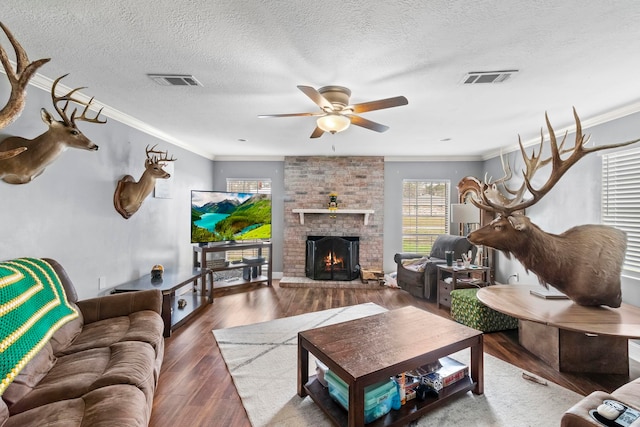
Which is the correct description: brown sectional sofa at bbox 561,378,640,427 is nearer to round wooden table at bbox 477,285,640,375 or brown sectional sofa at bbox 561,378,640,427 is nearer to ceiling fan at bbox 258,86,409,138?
round wooden table at bbox 477,285,640,375

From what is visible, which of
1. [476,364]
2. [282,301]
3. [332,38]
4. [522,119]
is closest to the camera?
[332,38]

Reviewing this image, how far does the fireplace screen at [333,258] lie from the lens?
5508mm

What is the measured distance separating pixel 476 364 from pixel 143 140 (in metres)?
4.31

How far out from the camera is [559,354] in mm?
2430

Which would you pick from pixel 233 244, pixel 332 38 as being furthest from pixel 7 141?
pixel 233 244

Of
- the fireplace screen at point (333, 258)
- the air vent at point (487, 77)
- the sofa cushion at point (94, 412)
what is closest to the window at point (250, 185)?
the fireplace screen at point (333, 258)

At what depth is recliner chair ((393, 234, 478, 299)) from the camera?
434cm

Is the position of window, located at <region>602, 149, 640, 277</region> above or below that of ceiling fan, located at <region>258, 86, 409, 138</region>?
below

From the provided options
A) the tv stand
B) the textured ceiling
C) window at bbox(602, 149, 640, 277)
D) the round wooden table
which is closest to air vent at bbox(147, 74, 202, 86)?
the textured ceiling

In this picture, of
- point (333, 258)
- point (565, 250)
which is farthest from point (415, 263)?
point (565, 250)

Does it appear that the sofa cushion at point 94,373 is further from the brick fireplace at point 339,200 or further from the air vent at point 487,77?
the brick fireplace at point 339,200

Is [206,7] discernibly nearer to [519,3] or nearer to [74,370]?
[519,3]

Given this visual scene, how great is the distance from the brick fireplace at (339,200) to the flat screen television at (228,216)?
649mm

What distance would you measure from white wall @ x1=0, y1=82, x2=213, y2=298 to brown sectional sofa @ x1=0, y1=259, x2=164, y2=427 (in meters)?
0.43
